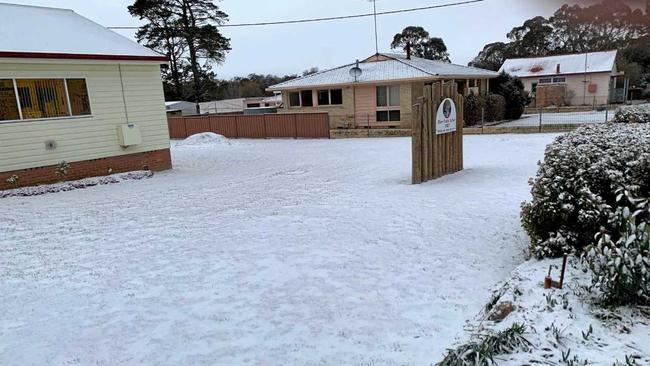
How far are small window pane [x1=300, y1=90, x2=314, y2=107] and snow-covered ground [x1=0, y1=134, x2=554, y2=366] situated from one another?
1649 centimetres

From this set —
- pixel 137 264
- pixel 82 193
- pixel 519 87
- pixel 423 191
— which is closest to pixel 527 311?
pixel 137 264

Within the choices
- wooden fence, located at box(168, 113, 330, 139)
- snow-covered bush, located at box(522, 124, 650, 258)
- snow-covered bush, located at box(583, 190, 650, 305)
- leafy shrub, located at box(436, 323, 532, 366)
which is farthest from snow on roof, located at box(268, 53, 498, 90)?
leafy shrub, located at box(436, 323, 532, 366)

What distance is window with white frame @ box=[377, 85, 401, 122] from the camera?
24.0m

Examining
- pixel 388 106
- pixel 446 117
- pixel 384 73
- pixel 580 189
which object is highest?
pixel 384 73

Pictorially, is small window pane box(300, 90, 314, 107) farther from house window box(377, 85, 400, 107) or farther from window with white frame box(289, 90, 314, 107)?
house window box(377, 85, 400, 107)

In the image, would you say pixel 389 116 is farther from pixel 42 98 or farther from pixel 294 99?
pixel 42 98

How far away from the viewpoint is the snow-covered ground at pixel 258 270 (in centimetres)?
381

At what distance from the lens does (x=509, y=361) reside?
2812mm

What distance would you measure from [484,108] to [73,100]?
61.0 feet

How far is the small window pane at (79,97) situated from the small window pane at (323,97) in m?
14.9

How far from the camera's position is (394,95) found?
24.1 meters

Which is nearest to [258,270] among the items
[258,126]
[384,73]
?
[258,126]

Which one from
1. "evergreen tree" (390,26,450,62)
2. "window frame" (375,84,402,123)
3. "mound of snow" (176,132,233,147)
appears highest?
"evergreen tree" (390,26,450,62)

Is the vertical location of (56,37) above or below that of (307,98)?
above
